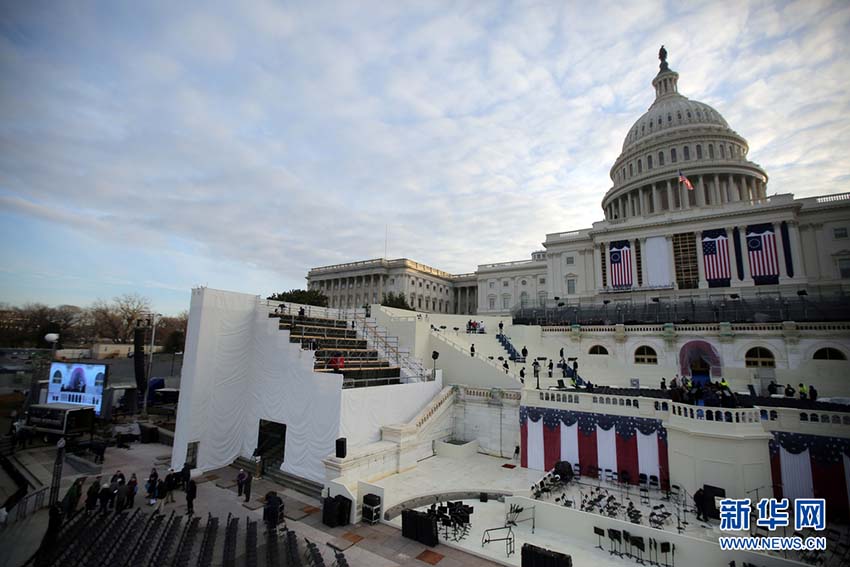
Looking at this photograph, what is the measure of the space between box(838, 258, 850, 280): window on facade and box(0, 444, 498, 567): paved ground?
47.5 metres

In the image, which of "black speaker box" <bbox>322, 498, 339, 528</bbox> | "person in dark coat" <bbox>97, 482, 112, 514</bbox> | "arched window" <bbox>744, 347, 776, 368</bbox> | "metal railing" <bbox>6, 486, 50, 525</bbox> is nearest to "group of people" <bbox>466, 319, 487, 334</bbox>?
"arched window" <bbox>744, 347, 776, 368</bbox>

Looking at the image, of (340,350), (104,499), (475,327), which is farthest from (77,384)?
(475,327)

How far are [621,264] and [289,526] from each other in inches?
1819

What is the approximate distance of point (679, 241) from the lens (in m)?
44.4

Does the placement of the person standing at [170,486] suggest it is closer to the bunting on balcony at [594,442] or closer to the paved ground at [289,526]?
the paved ground at [289,526]

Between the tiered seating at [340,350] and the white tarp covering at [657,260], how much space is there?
1427 inches

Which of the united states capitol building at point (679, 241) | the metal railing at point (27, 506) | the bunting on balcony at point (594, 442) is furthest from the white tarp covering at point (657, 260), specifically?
the metal railing at point (27, 506)

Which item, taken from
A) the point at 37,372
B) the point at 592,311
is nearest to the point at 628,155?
the point at 592,311

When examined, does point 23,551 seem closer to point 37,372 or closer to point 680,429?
point 680,429

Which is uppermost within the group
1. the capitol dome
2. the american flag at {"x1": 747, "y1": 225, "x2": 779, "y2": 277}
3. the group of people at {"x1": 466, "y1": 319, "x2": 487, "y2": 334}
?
the capitol dome

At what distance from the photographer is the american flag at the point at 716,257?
41.2 metres

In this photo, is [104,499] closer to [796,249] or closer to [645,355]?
[645,355]

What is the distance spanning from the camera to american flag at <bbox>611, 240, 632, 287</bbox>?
4631 cm

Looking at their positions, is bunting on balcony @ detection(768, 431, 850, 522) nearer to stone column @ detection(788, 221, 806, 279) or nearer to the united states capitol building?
the united states capitol building
